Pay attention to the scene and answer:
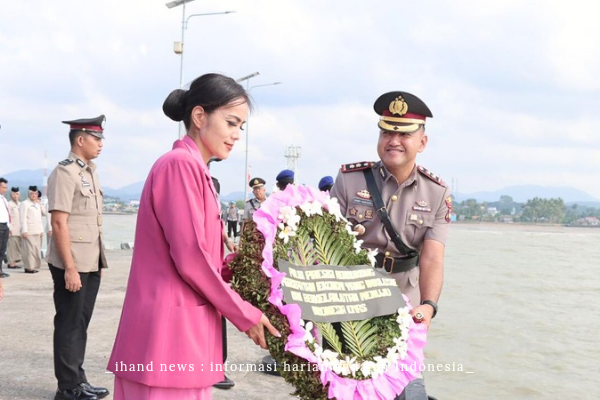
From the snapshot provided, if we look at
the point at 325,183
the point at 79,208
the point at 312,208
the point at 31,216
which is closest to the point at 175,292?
the point at 312,208

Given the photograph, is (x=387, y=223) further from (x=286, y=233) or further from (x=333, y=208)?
(x=286, y=233)

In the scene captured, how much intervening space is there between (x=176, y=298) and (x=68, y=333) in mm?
2549

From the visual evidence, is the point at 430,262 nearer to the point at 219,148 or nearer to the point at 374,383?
the point at 374,383

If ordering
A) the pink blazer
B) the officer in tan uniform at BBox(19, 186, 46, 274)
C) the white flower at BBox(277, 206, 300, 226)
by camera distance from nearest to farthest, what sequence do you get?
the pink blazer
the white flower at BBox(277, 206, 300, 226)
the officer in tan uniform at BBox(19, 186, 46, 274)

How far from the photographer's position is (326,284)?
2.67 metres

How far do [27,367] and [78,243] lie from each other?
63.9 inches

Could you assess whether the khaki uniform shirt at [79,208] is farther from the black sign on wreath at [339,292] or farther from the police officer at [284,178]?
the black sign on wreath at [339,292]

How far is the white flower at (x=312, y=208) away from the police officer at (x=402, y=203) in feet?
1.33

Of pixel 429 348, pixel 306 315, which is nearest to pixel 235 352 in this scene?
pixel 429 348

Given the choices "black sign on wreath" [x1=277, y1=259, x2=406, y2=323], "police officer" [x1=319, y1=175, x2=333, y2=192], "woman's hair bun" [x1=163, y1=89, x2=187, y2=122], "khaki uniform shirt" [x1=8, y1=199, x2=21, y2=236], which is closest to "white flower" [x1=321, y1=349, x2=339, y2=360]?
"black sign on wreath" [x1=277, y1=259, x2=406, y2=323]

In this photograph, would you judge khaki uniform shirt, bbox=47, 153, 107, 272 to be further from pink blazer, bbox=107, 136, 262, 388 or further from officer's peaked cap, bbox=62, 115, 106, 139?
pink blazer, bbox=107, 136, 262, 388

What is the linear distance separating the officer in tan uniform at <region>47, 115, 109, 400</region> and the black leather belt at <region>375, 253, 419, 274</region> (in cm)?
→ 231

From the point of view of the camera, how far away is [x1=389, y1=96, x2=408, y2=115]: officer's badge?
3223 millimetres

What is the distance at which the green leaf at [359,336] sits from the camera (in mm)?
2648
